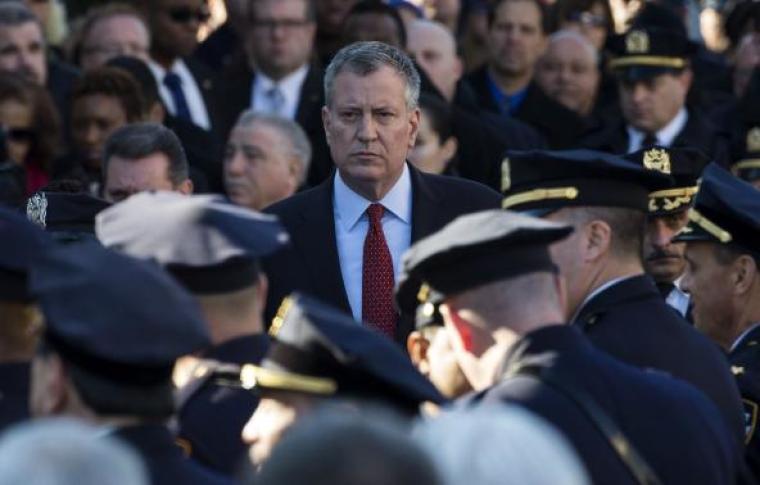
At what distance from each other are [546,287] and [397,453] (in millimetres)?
1973

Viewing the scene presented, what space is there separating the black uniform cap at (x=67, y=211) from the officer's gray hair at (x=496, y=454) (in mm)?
4269

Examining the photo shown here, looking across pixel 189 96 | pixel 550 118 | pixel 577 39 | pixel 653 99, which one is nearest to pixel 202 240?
pixel 189 96

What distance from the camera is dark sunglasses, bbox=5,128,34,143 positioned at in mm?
10828

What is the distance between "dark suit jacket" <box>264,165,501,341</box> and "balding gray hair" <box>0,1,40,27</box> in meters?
4.10

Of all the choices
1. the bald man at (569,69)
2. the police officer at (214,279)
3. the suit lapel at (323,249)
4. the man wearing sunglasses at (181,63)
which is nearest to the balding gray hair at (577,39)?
the bald man at (569,69)

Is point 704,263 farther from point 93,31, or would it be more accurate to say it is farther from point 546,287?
point 93,31

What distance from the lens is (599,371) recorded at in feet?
16.8

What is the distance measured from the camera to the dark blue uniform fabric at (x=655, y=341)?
19.7 feet

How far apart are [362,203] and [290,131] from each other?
2.48 m

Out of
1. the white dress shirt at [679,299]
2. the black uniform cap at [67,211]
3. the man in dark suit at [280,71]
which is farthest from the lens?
the man in dark suit at [280,71]

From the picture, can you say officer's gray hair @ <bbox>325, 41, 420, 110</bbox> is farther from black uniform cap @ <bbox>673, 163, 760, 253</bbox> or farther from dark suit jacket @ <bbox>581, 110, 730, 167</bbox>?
dark suit jacket @ <bbox>581, 110, 730, 167</bbox>

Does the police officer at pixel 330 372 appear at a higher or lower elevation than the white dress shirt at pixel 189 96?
higher

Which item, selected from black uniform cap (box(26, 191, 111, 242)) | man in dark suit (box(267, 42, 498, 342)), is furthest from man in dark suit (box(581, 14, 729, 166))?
black uniform cap (box(26, 191, 111, 242))

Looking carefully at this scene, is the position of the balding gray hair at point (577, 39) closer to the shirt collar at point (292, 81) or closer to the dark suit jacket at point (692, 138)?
the dark suit jacket at point (692, 138)
